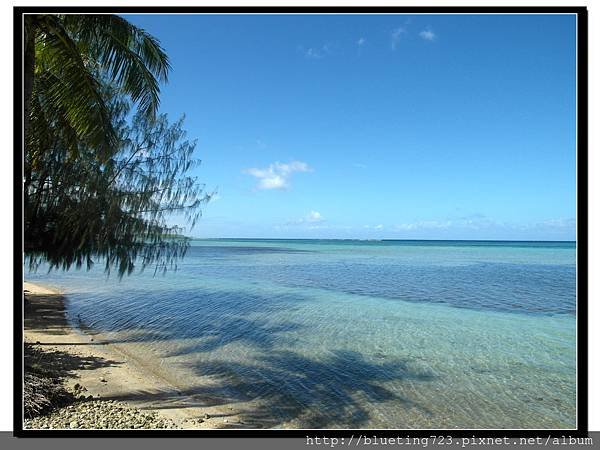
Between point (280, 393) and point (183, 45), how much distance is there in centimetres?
332

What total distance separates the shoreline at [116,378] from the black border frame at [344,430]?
0.38m

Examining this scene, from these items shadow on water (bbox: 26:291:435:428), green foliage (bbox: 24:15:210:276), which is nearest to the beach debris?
shadow on water (bbox: 26:291:435:428)

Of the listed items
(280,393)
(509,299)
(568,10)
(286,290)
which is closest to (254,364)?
(280,393)

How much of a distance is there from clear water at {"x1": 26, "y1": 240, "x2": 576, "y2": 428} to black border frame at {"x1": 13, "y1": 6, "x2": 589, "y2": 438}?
0.30 meters

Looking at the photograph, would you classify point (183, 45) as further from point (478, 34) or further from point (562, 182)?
point (562, 182)

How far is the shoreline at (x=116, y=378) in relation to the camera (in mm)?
2955

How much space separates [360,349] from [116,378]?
3021mm

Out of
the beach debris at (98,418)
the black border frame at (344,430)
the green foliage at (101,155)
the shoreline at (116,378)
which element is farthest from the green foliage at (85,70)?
the beach debris at (98,418)

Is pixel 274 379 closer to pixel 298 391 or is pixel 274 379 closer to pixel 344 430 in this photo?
pixel 298 391

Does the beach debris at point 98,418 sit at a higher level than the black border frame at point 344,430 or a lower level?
lower

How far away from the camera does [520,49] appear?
120 inches

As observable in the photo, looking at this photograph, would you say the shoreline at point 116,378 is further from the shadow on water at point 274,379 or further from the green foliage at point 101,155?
the green foliage at point 101,155

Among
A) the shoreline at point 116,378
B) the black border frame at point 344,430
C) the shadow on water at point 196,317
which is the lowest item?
the shadow on water at point 196,317

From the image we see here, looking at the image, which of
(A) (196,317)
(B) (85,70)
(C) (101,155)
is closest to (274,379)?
(C) (101,155)
